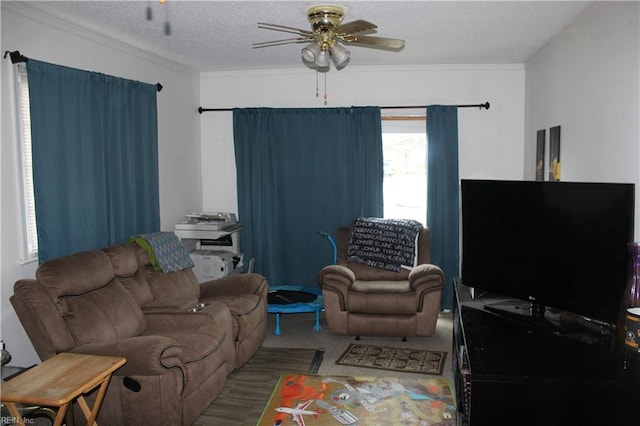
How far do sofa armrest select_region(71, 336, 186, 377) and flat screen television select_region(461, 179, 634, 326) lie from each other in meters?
1.84

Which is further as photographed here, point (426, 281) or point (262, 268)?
point (262, 268)

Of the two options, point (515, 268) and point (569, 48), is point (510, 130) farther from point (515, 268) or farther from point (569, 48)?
point (515, 268)

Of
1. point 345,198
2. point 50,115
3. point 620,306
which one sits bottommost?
point 620,306

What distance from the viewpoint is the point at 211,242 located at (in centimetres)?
534

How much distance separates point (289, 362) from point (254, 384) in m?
0.45

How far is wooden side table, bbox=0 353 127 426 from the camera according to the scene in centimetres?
225

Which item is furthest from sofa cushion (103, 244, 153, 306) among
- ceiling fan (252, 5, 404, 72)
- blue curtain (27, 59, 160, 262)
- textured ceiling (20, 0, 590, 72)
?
ceiling fan (252, 5, 404, 72)

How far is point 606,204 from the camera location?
2377 millimetres

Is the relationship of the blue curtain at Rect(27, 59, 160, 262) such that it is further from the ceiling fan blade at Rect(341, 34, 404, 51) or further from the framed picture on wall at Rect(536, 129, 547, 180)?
the framed picture on wall at Rect(536, 129, 547, 180)

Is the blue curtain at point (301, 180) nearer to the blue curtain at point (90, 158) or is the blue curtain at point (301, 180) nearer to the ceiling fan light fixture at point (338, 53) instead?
the blue curtain at point (90, 158)

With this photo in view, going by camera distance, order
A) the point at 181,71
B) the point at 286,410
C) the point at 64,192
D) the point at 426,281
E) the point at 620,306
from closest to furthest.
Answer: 1. the point at 620,306
2. the point at 286,410
3. the point at 64,192
4. the point at 426,281
5. the point at 181,71

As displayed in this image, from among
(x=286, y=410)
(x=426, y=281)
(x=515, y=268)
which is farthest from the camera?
(x=426, y=281)

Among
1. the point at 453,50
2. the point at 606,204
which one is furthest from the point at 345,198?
the point at 606,204

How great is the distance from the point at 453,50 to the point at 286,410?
3.30 m
